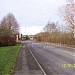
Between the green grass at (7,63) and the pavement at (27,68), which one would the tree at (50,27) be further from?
the pavement at (27,68)

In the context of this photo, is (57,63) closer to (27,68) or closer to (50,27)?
(27,68)

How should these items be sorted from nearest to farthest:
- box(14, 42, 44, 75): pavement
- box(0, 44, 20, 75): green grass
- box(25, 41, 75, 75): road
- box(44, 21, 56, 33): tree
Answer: box(14, 42, 44, 75): pavement
box(25, 41, 75, 75): road
box(0, 44, 20, 75): green grass
box(44, 21, 56, 33): tree

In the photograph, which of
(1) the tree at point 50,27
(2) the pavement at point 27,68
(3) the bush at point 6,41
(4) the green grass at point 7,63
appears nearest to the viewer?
(2) the pavement at point 27,68

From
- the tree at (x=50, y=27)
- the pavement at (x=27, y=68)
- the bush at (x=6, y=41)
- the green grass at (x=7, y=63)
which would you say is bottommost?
the pavement at (x=27, y=68)

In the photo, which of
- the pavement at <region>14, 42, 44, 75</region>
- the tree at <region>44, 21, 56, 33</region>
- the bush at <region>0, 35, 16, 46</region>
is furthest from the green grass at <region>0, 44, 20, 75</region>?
the tree at <region>44, 21, 56, 33</region>

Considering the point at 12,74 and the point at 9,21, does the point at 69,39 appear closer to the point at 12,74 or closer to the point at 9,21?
the point at 9,21

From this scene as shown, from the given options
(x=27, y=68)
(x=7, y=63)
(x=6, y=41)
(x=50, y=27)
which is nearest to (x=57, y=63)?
(x=27, y=68)

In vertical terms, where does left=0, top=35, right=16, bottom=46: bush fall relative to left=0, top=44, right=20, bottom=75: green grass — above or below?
above

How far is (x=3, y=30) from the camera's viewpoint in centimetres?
6069

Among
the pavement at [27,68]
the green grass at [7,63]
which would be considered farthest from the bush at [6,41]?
the pavement at [27,68]

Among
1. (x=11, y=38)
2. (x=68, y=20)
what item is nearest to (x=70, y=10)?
(x=68, y=20)

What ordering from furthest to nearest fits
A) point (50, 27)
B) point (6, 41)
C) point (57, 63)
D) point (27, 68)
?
point (50, 27)
point (6, 41)
point (57, 63)
point (27, 68)

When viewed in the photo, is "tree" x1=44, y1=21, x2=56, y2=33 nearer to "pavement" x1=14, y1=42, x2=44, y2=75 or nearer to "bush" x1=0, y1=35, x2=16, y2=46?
"bush" x1=0, y1=35, x2=16, y2=46

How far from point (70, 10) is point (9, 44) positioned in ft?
60.9
